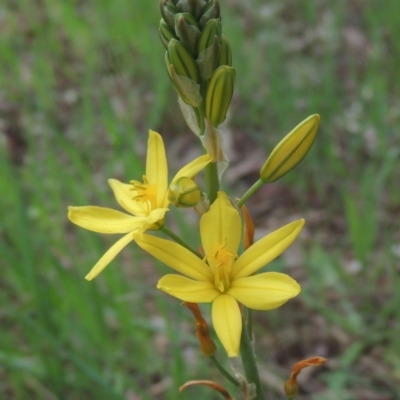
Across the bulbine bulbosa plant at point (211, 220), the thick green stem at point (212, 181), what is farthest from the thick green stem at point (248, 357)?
the thick green stem at point (212, 181)

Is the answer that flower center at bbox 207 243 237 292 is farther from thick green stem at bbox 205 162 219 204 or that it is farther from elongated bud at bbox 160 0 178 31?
elongated bud at bbox 160 0 178 31

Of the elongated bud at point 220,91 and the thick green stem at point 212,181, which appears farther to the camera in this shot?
the thick green stem at point 212,181

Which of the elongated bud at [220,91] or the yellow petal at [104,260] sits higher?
the elongated bud at [220,91]

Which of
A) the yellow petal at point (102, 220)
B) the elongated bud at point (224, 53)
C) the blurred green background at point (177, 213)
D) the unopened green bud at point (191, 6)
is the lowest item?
the blurred green background at point (177, 213)

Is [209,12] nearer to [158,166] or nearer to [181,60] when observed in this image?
[181,60]

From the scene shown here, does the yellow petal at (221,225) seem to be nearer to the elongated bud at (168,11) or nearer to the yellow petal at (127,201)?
the yellow petal at (127,201)

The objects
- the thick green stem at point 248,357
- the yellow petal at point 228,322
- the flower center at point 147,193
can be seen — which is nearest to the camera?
the yellow petal at point 228,322
